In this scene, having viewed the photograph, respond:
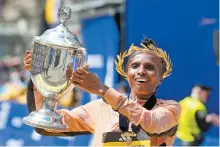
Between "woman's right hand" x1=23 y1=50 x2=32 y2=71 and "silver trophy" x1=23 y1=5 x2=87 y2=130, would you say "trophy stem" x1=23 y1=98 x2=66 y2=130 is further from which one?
"woman's right hand" x1=23 y1=50 x2=32 y2=71

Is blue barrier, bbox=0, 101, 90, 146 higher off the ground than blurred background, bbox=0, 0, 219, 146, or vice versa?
blurred background, bbox=0, 0, 219, 146

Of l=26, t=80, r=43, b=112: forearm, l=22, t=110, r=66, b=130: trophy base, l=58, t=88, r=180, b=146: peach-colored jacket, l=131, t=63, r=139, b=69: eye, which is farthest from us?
l=26, t=80, r=43, b=112: forearm

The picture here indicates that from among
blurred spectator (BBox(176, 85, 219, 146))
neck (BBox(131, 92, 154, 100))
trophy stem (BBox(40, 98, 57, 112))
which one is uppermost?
neck (BBox(131, 92, 154, 100))

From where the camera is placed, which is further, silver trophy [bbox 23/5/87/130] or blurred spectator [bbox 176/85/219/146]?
blurred spectator [bbox 176/85/219/146]

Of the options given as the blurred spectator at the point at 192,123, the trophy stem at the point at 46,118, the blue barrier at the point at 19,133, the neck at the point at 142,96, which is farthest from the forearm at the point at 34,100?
the blurred spectator at the point at 192,123

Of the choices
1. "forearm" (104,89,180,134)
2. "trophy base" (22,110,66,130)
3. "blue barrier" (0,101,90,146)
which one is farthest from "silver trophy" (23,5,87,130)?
"blue barrier" (0,101,90,146)

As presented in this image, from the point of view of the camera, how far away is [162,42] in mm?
9422

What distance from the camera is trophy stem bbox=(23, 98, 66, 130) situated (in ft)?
8.71

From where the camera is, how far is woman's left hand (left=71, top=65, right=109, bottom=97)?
7.97ft

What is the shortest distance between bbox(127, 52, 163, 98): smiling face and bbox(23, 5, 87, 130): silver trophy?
30 centimetres

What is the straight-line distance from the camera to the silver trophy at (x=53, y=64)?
103 inches

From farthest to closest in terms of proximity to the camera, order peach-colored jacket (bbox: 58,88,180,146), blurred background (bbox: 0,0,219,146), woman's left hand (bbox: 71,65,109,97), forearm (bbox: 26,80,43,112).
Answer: blurred background (bbox: 0,0,219,146) < forearm (bbox: 26,80,43,112) < peach-colored jacket (bbox: 58,88,180,146) < woman's left hand (bbox: 71,65,109,97)

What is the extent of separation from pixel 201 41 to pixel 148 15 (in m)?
1.32

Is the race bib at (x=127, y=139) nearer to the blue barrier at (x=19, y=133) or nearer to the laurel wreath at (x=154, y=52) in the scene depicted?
the laurel wreath at (x=154, y=52)
